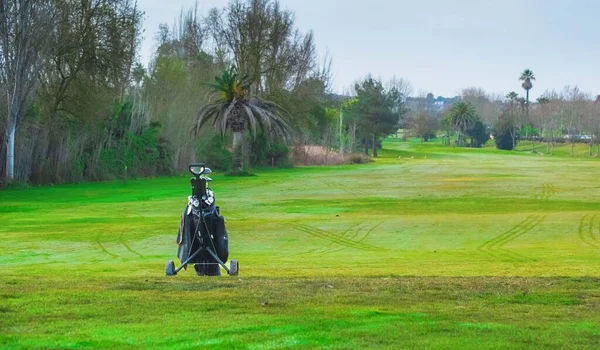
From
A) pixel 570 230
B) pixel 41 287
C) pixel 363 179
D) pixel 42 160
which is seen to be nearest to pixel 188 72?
pixel 363 179

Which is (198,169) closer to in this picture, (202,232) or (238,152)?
(202,232)

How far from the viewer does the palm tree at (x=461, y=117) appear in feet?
553

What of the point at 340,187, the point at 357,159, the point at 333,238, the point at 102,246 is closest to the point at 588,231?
the point at 333,238

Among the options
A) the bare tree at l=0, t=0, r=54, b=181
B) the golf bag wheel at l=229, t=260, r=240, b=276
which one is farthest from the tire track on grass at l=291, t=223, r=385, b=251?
the bare tree at l=0, t=0, r=54, b=181

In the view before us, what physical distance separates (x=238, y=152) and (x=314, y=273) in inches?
1967

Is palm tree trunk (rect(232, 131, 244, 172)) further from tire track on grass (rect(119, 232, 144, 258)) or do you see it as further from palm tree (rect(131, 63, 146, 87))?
tire track on grass (rect(119, 232, 144, 258))

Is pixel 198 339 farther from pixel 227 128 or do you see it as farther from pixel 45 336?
pixel 227 128

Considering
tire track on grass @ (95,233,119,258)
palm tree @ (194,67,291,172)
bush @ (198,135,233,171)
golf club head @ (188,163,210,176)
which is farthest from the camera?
bush @ (198,135,233,171)

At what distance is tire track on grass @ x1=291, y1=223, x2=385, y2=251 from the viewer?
21.6 meters

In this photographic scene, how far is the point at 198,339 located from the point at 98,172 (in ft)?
151

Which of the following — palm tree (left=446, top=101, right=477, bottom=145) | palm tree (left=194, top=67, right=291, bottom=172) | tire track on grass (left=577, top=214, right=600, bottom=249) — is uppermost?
palm tree (left=446, top=101, right=477, bottom=145)

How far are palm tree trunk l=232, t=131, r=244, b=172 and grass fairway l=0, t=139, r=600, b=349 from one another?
819 inches

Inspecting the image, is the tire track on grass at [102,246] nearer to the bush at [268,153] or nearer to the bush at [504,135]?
the bush at [268,153]

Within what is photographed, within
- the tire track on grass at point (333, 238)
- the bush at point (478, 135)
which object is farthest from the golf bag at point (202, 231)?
the bush at point (478, 135)
